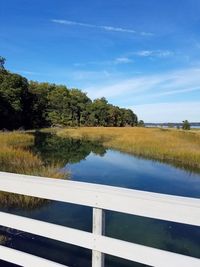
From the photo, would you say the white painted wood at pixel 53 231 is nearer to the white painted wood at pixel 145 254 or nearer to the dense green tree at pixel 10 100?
the white painted wood at pixel 145 254

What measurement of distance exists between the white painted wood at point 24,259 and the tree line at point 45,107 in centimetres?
4475

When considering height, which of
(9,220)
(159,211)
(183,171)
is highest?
(159,211)

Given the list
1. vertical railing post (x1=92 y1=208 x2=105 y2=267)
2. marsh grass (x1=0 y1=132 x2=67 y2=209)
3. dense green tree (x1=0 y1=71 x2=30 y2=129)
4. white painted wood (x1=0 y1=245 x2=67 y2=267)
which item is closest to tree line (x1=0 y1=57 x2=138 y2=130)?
dense green tree (x1=0 y1=71 x2=30 y2=129)

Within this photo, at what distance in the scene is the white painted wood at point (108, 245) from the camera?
7.11ft

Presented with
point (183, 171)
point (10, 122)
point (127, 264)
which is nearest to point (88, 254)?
point (127, 264)

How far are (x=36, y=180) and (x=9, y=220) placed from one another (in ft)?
1.45

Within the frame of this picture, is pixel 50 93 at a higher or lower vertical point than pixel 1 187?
higher

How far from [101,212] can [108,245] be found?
228 millimetres

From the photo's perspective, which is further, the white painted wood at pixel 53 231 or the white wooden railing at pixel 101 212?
the white painted wood at pixel 53 231

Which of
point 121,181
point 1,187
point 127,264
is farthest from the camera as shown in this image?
point 121,181

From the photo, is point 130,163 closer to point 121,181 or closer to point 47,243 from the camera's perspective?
point 121,181

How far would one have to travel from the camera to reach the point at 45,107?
224 feet

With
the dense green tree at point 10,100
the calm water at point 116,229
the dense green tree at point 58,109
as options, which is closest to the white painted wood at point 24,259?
the calm water at point 116,229

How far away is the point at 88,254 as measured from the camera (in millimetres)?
5121
